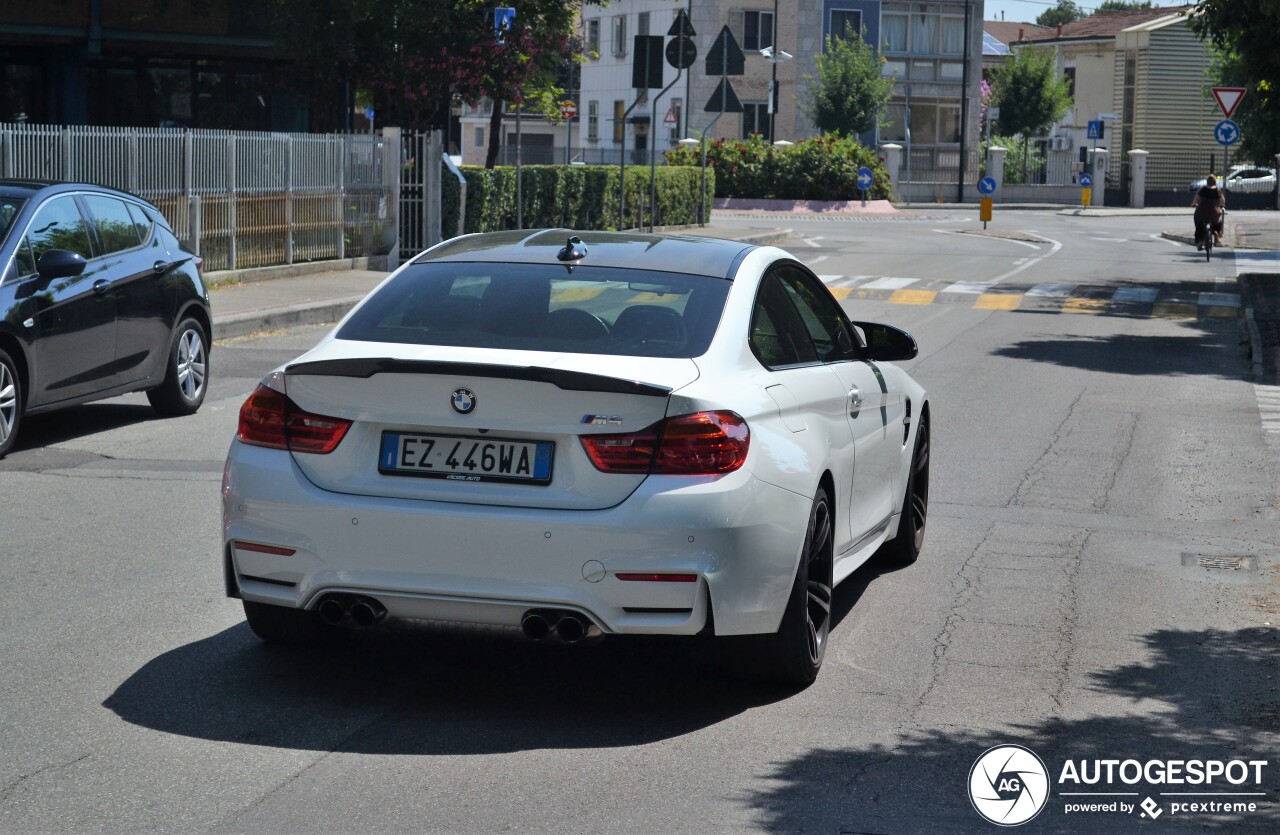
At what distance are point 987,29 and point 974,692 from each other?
131053 mm

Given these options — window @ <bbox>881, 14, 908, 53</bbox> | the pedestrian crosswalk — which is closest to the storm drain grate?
the pedestrian crosswalk

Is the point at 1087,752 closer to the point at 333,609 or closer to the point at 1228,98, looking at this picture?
the point at 333,609

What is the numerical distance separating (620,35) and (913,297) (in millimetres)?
56081

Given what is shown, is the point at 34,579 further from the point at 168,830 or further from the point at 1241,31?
the point at 1241,31

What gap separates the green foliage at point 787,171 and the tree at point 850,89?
468 inches

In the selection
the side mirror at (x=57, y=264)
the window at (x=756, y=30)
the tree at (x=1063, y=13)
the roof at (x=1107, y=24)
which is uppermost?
the tree at (x=1063, y=13)

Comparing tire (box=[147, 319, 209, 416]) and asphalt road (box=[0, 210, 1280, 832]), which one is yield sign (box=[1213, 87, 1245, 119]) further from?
tire (box=[147, 319, 209, 416])

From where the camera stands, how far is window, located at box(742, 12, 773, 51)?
74750mm

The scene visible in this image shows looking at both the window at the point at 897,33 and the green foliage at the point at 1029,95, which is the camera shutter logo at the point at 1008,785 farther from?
the green foliage at the point at 1029,95

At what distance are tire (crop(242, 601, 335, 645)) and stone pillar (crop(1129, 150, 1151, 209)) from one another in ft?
228

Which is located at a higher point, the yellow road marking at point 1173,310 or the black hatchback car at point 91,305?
the black hatchback car at point 91,305

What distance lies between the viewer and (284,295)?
70.0 feet

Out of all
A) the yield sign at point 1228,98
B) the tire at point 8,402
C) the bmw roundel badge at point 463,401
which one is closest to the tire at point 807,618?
the bmw roundel badge at point 463,401

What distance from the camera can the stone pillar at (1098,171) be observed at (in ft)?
232
